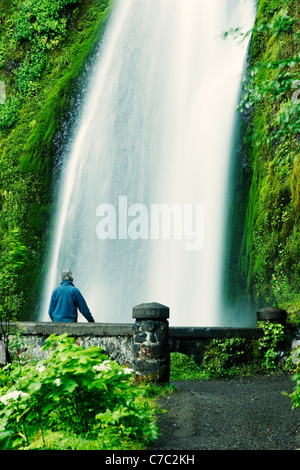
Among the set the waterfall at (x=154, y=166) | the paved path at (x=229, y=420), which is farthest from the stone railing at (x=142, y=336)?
the waterfall at (x=154, y=166)

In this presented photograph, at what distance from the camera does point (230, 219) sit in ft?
42.9

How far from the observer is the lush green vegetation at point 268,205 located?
10070 mm

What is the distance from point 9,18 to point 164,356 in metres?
19.9

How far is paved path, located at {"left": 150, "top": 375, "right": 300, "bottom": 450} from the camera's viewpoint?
13.4 feet

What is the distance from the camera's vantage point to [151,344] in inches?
254

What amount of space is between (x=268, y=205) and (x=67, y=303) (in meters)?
5.49

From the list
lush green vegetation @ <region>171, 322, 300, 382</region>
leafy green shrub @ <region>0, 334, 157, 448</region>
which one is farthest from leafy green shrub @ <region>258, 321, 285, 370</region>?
leafy green shrub @ <region>0, 334, 157, 448</region>

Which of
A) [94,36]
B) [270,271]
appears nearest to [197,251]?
[270,271]

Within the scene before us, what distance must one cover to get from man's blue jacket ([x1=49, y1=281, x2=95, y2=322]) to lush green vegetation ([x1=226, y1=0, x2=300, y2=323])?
12.1ft

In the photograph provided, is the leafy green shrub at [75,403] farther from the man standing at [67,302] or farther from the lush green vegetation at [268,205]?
the lush green vegetation at [268,205]

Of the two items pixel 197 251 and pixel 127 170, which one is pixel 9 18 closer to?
pixel 127 170

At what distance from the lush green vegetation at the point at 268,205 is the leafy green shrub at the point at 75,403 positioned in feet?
16.7

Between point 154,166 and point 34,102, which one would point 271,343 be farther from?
point 34,102
